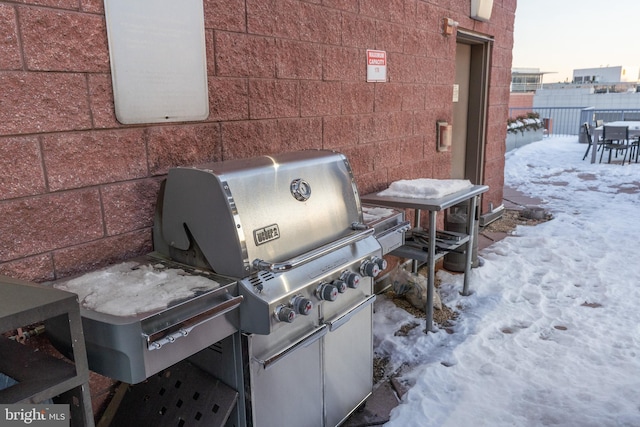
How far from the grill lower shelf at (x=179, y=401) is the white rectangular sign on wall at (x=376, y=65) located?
95.6 inches

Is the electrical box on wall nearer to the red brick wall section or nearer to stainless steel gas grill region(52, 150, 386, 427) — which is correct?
the red brick wall section

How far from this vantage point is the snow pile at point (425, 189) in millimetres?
3238

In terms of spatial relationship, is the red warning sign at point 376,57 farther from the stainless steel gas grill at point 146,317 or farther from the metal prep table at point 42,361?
the metal prep table at point 42,361

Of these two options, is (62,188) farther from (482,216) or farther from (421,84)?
(482,216)

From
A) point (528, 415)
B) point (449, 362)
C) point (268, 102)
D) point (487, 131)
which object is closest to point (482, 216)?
point (487, 131)

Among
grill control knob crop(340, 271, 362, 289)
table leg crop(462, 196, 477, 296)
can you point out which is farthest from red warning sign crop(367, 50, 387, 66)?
grill control knob crop(340, 271, 362, 289)

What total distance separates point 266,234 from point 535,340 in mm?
2390


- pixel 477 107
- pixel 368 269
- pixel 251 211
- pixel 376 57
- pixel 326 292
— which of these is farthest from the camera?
pixel 477 107

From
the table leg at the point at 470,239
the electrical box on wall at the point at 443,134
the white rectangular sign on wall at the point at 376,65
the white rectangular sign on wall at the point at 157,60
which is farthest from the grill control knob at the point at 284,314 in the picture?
the electrical box on wall at the point at 443,134

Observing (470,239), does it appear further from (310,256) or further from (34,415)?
(34,415)

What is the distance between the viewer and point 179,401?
1877 mm

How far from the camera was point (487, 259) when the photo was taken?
16.3 feet

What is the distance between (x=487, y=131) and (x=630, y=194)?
12.6 feet

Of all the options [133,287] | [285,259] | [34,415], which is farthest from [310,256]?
[34,415]
